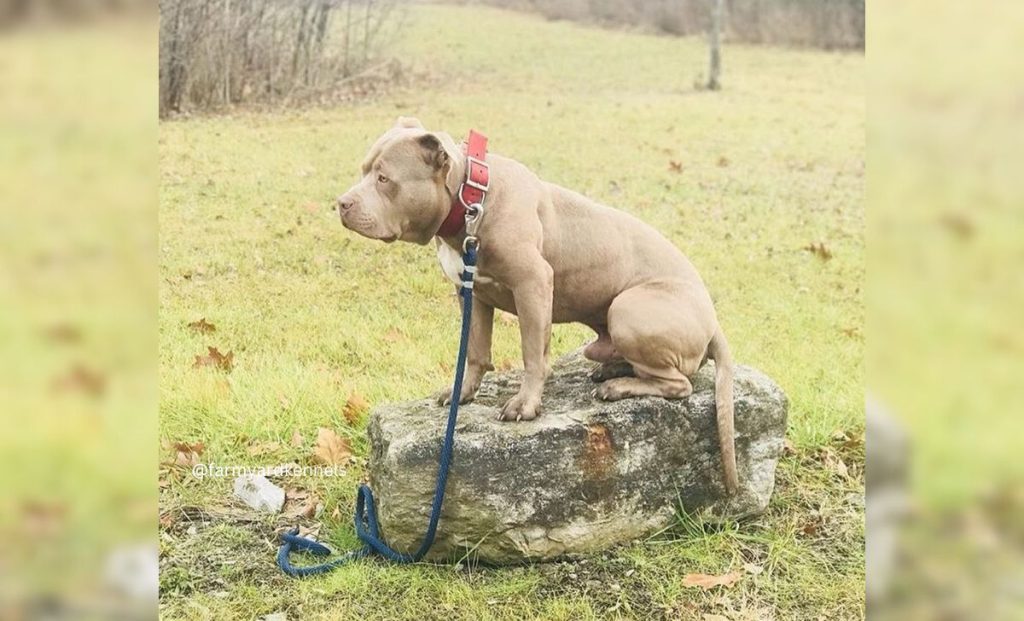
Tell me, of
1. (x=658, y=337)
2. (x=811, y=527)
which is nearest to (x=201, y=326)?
(x=658, y=337)

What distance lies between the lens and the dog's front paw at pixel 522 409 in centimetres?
291

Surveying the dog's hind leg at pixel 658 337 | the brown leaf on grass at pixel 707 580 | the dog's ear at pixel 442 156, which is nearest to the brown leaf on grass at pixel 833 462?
the brown leaf on grass at pixel 707 580

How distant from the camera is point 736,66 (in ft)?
13.8

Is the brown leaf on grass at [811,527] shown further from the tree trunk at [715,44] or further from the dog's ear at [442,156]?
the tree trunk at [715,44]

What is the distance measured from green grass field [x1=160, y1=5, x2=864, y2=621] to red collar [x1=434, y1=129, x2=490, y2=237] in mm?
1059

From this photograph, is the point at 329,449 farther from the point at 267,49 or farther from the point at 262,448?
the point at 267,49

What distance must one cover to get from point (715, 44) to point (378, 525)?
2538 millimetres

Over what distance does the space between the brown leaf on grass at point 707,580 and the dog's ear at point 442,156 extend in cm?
143
